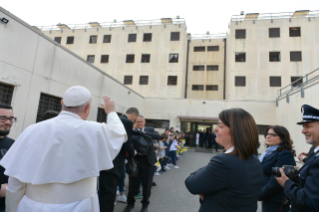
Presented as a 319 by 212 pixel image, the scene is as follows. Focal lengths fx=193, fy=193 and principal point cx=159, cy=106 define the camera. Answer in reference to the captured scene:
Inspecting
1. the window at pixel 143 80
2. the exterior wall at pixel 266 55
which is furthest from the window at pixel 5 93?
the exterior wall at pixel 266 55

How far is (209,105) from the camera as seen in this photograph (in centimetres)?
1911

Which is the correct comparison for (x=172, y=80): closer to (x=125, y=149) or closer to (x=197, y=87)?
(x=197, y=87)

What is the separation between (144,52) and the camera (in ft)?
74.2

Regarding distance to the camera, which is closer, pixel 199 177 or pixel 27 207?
pixel 199 177

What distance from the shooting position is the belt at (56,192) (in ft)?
5.05

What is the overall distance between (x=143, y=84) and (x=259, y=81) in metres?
12.3

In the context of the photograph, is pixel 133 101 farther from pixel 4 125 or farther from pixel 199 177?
pixel 199 177

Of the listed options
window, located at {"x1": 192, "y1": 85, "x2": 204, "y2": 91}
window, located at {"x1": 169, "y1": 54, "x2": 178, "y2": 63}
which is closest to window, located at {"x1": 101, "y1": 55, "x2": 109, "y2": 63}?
window, located at {"x1": 169, "y1": 54, "x2": 178, "y2": 63}

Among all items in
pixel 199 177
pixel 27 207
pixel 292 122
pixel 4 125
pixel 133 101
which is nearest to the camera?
pixel 199 177

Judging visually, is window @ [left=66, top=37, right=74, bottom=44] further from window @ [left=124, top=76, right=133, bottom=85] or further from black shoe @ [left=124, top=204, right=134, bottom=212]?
black shoe @ [left=124, top=204, right=134, bottom=212]

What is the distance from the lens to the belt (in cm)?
154

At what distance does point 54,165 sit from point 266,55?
22.8 meters

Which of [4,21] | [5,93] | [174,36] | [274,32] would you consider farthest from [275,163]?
[274,32]

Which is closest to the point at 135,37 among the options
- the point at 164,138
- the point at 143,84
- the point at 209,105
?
the point at 143,84
